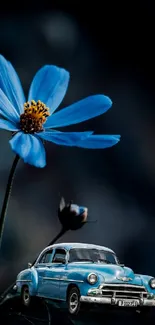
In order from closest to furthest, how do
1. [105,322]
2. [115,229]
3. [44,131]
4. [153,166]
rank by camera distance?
[44,131] → [105,322] → [115,229] → [153,166]

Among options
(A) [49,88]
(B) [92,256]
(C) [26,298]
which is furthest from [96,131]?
(A) [49,88]

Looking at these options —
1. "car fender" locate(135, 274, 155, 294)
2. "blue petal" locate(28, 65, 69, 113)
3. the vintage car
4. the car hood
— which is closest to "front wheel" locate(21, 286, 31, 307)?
the vintage car

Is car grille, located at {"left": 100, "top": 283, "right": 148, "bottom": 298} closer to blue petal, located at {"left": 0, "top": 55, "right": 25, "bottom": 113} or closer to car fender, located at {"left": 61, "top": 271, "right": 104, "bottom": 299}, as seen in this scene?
car fender, located at {"left": 61, "top": 271, "right": 104, "bottom": 299}

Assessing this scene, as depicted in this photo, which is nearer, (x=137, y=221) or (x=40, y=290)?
(x=40, y=290)

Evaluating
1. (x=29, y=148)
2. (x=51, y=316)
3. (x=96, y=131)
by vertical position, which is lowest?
(x=51, y=316)

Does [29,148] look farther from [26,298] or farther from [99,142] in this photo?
[26,298]

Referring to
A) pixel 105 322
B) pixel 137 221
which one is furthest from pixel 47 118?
pixel 137 221

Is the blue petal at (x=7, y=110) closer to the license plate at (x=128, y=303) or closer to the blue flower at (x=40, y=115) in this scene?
the blue flower at (x=40, y=115)

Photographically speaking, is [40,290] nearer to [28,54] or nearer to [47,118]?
[47,118]
